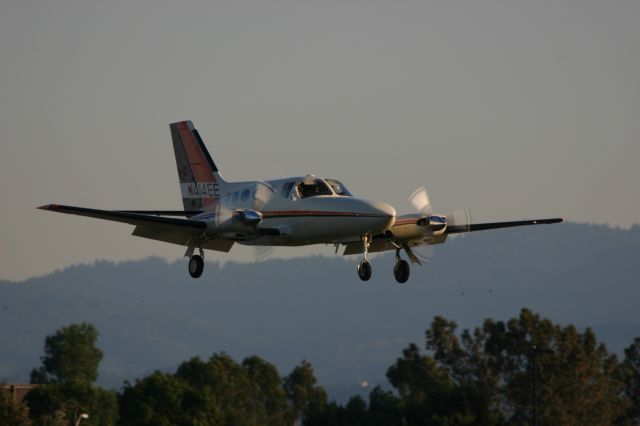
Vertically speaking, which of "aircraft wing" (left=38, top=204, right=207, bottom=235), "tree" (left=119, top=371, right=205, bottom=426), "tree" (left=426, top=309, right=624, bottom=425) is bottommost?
"aircraft wing" (left=38, top=204, right=207, bottom=235)

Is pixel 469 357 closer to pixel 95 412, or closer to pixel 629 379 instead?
pixel 629 379

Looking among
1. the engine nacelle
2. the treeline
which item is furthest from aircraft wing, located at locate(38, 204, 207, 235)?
the treeline

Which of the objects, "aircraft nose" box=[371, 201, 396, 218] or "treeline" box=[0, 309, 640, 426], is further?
"treeline" box=[0, 309, 640, 426]

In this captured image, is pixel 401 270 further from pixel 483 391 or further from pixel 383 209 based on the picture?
pixel 483 391

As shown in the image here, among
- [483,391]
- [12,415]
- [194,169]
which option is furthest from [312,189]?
[483,391]

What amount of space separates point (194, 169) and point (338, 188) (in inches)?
419

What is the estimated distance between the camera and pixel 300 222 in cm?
4278

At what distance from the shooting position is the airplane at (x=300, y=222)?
4188cm

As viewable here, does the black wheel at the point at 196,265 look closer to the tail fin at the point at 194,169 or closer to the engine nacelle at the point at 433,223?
the tail fin at the point at 194,169

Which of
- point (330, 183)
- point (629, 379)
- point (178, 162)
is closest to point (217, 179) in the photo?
point (178, 162)

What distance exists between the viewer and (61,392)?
16350 centimetres

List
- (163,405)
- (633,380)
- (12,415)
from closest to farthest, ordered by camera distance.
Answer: (12,415) < (163,405) < (633,380)

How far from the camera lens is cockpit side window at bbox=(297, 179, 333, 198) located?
Answer: 43125 millimetres

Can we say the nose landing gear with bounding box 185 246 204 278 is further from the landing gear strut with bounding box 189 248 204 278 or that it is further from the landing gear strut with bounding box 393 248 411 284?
the landing gear strut with bounding box 393 248 411 284
